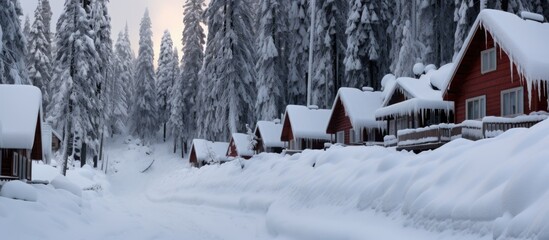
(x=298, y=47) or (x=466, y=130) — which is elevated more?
(x=298, y=47)

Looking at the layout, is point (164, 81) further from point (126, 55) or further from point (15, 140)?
point (15, 140)

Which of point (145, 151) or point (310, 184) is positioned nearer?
point (310, 184)

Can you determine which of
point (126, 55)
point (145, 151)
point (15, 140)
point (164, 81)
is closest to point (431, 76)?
point (15, 140)

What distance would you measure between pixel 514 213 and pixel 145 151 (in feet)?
240

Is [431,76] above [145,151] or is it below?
above

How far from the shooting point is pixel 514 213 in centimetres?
Result: 702

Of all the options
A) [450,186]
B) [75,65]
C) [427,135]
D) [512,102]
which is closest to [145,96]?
[75,65]

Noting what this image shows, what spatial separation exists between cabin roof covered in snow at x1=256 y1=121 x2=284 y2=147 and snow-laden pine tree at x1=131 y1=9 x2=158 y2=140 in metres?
36.5

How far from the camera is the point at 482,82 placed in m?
24.8

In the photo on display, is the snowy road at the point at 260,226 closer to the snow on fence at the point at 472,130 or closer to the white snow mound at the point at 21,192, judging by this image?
the white snow mound at the point at 21,192

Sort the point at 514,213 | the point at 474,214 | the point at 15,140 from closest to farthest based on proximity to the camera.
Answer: the point at 514,213 < the point at 474,214 < the point at 15,140

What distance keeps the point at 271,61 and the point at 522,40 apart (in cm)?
3367

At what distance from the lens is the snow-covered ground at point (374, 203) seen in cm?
729

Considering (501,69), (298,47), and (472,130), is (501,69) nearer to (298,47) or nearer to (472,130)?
(472,130)
